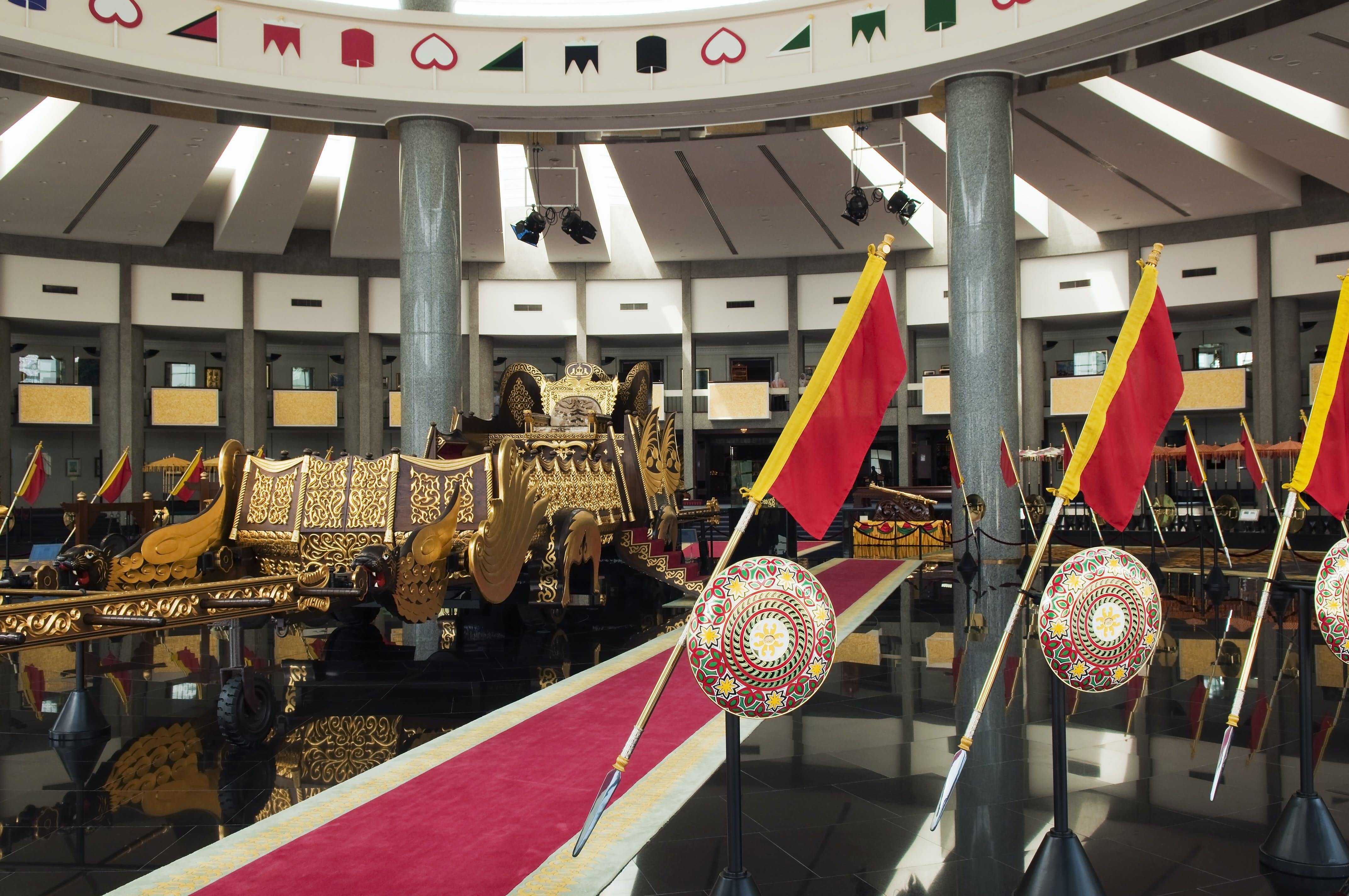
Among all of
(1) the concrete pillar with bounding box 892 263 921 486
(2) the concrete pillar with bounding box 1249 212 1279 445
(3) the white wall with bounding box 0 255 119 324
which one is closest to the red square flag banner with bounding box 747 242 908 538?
(2) the concrete pillar with bounding box 1249 212 1279 445

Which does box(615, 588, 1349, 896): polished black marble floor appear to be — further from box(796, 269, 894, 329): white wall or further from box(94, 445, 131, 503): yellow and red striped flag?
box(796, 269, 894, 329): white wall

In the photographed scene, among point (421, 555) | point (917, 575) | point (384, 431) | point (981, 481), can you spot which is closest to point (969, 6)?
point (981, 481)

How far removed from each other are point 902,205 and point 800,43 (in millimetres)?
3301

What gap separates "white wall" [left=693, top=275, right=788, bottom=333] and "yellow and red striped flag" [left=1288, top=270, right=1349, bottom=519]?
18.8 metres

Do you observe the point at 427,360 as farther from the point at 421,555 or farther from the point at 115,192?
the point at 115,192

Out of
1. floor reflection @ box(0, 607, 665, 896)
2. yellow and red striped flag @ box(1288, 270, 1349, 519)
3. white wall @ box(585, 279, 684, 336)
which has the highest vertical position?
white wall @ box(585, 279, 684, 336)

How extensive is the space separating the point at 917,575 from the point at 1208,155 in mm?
9464

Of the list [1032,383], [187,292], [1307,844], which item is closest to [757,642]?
[1307,844]

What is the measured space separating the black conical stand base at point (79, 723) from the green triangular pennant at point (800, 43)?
10.1 meters

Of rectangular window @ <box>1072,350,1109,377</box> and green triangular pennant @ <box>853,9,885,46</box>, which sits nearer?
green triangular pennant @ <box>853,9,885,46</box>

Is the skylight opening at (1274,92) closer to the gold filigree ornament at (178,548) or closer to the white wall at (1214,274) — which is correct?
the white wall at (1214,274)

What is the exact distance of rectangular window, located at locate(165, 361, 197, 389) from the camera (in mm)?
21891

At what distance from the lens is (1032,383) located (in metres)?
20.5

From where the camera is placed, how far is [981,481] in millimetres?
10641
